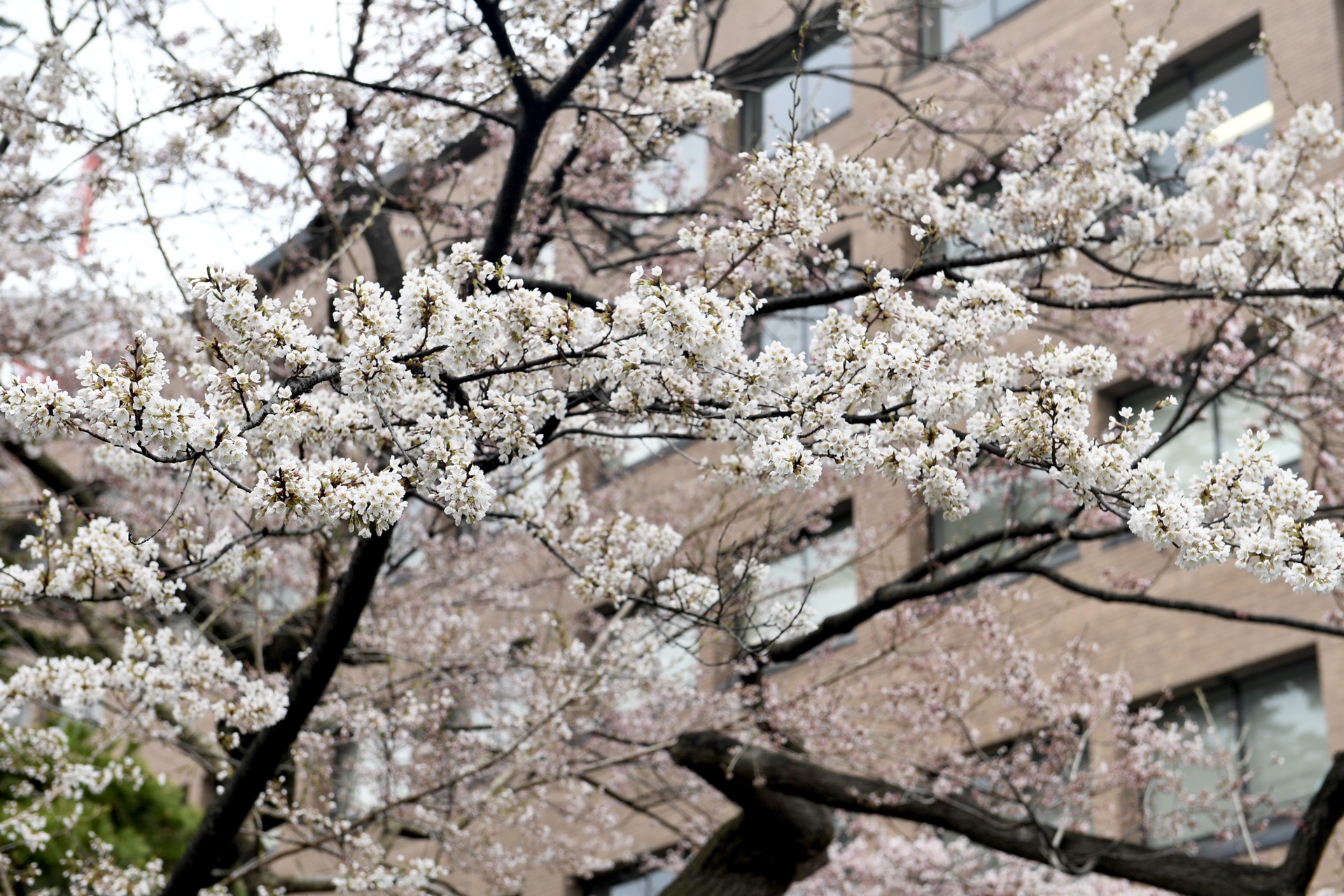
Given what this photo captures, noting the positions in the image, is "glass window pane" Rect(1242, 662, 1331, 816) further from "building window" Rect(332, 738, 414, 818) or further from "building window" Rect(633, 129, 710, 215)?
"building window" Rect(332, 738, 414, 818)

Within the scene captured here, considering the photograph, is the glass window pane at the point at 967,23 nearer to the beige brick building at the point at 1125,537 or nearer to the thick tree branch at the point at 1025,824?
the beige brick building at the point at 1125,537

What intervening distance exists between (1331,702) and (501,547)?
26.7 ft

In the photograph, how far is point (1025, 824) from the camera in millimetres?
8914

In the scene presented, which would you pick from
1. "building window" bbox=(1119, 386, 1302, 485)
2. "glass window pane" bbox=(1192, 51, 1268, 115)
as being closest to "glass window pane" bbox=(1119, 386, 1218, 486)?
"building window" bbox=(1119, 386, 1302, 485)

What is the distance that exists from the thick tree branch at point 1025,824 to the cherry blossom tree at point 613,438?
25 millimetres

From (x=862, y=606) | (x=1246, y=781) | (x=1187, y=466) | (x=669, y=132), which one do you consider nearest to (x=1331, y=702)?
(x=1246, y=781)

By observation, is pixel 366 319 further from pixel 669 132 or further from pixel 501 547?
pixel 501 547

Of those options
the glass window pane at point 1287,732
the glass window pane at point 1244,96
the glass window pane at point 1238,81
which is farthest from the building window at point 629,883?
the glass window pane at point 1238,81

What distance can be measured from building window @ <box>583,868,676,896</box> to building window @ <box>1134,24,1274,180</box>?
35.1ft

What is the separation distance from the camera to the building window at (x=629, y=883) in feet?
64.5

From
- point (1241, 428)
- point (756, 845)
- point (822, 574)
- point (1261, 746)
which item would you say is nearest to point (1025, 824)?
point (756, 845)

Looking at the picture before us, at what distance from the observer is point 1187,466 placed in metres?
16.1

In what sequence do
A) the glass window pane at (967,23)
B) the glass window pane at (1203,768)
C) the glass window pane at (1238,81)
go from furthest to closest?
the glass window pane at (967,23) → the glass window pane at (1238,81) → the glass window pane at (1203,768)

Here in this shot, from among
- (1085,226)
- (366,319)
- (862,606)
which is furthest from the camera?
(862,606)
